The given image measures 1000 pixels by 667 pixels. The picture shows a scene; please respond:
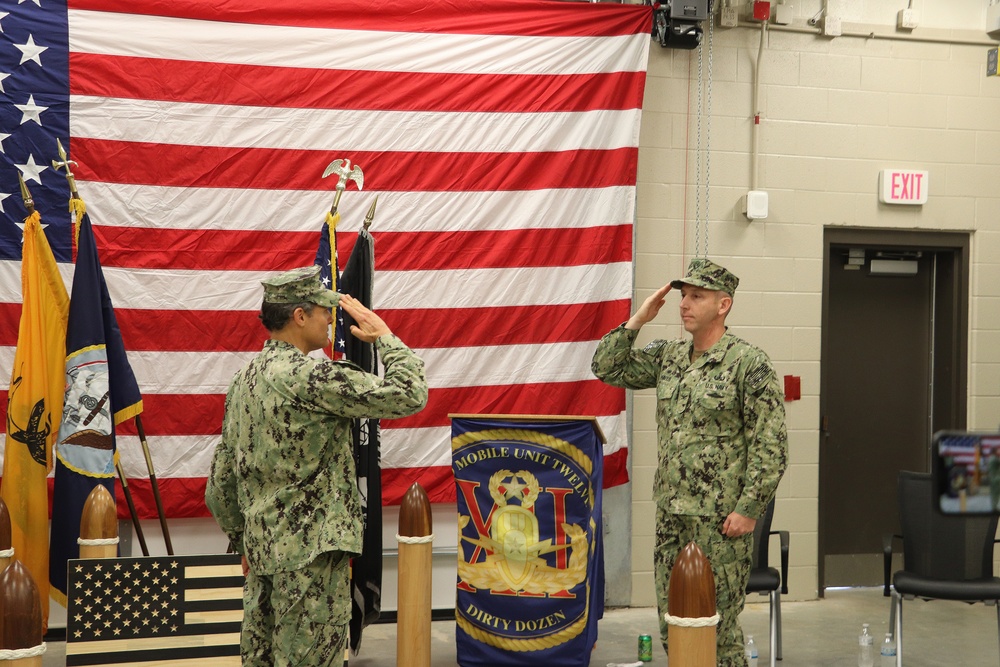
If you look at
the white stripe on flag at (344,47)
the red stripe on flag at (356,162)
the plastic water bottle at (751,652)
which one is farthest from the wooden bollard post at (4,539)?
the plastic water bottle at (751,652)

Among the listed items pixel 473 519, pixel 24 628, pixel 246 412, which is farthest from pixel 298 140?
pixel 24 628

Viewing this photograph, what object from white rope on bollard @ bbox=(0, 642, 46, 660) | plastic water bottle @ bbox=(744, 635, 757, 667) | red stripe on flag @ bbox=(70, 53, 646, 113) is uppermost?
red stripe on flag @ bbox=(70, 53, 646, 113)

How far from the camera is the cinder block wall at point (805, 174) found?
539cm

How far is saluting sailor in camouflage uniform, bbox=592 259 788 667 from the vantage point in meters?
3.32

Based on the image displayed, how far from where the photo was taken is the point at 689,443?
343 cm

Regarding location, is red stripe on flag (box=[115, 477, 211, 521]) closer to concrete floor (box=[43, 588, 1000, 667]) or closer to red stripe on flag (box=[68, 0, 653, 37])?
concrete floor (box=[43, 588, 1000, 667])

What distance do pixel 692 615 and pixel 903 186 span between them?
12.8 feet

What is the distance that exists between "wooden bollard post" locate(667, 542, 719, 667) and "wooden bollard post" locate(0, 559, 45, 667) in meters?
1.57

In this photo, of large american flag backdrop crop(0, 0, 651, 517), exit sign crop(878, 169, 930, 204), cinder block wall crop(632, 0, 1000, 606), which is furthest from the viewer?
exit sign crop(878, 169, 930, 204)

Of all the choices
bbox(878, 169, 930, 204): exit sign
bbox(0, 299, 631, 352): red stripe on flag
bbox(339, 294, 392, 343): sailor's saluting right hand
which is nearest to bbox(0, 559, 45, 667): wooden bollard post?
bbox(339, 294, 392, 343): sailor's saluting right hand

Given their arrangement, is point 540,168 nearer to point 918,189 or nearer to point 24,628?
point 918,189

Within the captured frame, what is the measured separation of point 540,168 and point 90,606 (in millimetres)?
2823

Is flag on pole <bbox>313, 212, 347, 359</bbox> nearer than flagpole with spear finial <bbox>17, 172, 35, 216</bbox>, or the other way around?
flag on pole <bbox>313, 212, 347, 359</bbox>

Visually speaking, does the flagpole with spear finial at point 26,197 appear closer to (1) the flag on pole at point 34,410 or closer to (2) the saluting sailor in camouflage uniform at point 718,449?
(1) the flag on pole at point 34,410
